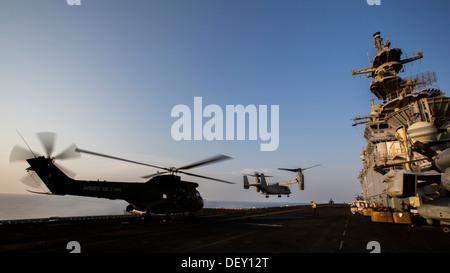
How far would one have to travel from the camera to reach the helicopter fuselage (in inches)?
666

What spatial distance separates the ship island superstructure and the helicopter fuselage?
17654 millimetres

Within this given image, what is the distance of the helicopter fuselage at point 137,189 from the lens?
16.9 m

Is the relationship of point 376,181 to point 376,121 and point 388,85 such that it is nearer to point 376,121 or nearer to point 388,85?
point 376,121

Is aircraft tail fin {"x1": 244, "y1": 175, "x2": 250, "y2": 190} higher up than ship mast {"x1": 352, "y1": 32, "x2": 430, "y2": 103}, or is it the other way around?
ship mast {"x1": 352, "y1": 32, "x2": 430, "y2": 103}

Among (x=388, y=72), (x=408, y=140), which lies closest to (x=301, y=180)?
(x=408, y=140)

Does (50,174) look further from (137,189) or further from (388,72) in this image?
(388,72)

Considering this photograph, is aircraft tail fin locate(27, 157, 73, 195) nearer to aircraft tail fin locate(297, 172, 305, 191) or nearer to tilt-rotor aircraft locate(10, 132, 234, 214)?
tilt-rotor aircraft locate(10, 132, 234, 214)

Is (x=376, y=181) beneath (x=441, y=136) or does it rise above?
beneath

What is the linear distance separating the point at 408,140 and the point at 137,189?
3389 centimetres

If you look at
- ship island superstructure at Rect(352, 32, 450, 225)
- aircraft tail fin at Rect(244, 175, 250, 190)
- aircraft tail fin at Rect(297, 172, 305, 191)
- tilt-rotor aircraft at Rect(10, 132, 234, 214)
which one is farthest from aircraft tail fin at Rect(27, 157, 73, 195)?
aircraft tail fin at Rect(244, 175, 250, 190)
